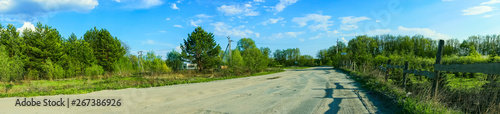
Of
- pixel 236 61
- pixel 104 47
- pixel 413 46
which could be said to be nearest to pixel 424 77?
pixel 236 61

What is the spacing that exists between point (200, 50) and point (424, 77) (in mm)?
33753

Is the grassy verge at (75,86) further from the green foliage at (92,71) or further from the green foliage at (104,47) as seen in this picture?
the green foliage at (104,47)

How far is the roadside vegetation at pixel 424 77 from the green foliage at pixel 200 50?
23346mm

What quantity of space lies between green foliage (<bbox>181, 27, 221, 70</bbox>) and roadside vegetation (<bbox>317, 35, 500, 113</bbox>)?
76.6ft

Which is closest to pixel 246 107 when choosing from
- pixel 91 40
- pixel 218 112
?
pixel 218 112

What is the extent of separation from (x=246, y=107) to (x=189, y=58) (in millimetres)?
35031

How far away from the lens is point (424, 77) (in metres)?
10.7

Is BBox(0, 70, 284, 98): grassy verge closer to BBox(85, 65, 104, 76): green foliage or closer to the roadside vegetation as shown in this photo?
BBox(85, 65, 104, 76): green foliage

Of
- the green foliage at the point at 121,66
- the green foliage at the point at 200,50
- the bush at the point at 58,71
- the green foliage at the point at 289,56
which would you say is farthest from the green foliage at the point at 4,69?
the green foliage at the point at 289,56

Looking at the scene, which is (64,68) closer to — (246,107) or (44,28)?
(44,28)

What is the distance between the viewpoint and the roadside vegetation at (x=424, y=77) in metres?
4.67

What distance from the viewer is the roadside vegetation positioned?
15.3 ft

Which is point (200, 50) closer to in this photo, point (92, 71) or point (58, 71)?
point (92, 71)

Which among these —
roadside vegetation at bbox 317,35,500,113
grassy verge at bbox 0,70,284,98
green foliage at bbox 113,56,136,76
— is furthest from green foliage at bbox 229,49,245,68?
green foliage at bbox 113,56,136,76
